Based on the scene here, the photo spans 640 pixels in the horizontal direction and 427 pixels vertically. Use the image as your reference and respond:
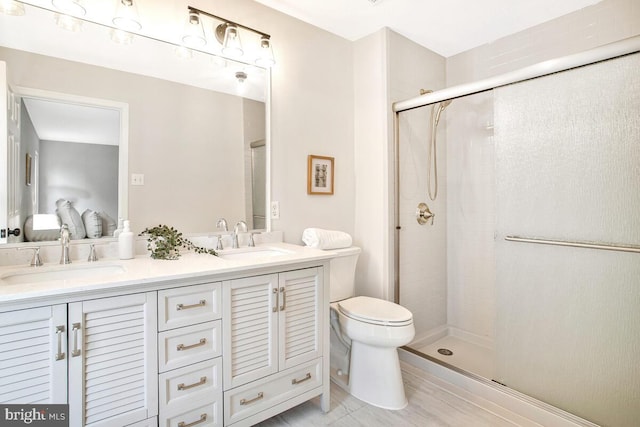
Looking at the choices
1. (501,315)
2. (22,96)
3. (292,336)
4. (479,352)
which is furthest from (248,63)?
(479,352)

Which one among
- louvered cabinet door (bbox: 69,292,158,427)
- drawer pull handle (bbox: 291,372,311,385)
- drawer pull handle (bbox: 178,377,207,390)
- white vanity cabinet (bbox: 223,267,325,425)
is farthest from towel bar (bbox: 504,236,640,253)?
louvered cabinet door (bbox: 69,292,158,427)

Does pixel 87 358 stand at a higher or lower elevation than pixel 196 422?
higher

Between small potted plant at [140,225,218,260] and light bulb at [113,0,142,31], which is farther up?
light bulb at [113,0,142,31]

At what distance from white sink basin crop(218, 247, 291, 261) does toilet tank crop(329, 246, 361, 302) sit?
1.47ft

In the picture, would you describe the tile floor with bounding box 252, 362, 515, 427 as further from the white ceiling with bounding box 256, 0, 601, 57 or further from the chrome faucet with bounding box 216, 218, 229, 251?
the white ceiling with bounding box 256, 0, 601, 57

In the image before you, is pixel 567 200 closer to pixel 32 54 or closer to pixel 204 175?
pixel 204 175

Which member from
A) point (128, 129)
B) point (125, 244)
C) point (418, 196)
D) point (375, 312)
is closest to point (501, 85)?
point (418, 196)

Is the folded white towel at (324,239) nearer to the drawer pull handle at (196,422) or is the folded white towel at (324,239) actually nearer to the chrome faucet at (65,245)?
the drawer pull handle at (196,422)

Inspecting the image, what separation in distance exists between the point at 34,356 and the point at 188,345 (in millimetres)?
490

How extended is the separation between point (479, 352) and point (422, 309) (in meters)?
0.53

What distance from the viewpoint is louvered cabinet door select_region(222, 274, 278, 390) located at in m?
1.50

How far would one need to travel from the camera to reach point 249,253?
6.50ft

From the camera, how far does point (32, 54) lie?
1.49 metres

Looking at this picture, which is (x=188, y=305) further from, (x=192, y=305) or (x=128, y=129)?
(x=128, y=129)
